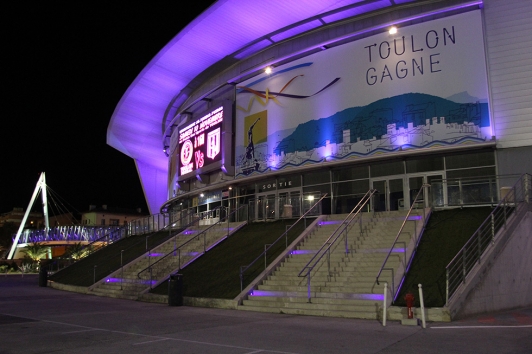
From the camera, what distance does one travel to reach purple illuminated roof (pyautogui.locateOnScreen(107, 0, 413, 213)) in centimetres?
2738

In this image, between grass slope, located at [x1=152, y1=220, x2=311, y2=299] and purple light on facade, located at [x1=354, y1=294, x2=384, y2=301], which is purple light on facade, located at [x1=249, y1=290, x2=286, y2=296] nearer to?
grass slope, located at [x1=152, y1=220, x2=311, y2=299]

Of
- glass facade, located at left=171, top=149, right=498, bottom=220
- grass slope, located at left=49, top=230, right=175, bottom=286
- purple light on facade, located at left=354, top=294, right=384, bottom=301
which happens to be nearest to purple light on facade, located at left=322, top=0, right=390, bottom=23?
glass facade, located at left=171, top=149, right=498, bottom=220

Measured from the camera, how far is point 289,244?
19.1m

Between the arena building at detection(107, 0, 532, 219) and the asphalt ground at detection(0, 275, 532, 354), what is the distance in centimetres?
964

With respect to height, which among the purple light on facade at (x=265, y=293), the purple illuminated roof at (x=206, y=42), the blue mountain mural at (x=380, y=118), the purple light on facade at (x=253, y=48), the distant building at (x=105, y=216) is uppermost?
the purple illuminated roof at (x=206, y=42)

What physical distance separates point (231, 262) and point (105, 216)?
92.3m

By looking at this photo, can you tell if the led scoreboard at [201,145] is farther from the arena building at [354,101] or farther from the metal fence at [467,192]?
the metal fence at [467,192]

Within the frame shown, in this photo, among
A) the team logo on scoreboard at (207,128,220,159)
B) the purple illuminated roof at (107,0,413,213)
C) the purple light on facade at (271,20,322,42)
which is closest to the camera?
the purple illuminated roof at (107,0,413,213)

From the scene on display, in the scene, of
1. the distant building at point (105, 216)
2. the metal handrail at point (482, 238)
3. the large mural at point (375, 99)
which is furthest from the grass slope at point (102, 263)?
the distant building at point (105, 216)

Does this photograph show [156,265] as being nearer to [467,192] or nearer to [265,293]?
[265,293]

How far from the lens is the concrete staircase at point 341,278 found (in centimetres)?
1323

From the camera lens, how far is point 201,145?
1298 inches

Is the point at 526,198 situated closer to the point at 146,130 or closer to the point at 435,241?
the point at 435,241

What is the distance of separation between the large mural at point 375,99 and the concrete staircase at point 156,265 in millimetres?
6008
